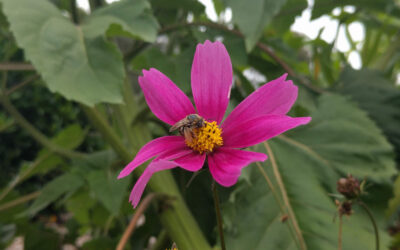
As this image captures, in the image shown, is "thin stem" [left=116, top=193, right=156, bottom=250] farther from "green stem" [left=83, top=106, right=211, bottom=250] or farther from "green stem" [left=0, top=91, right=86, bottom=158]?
"green stem" [left=0, top=91, right=86, bottom=158]

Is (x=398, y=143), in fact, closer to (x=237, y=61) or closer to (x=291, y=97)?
(x=237, y=61)

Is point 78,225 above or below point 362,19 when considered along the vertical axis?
below

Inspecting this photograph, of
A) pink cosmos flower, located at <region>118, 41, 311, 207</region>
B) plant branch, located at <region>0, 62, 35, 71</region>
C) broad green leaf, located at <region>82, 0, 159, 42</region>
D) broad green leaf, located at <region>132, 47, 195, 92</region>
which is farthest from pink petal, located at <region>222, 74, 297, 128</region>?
plant branch, located at <region>0, 62, 35, 71</region>

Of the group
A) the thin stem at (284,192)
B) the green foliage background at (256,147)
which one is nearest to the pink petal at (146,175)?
the green foliage background at (256,147)

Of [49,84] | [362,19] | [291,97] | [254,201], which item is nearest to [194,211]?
[254,201]

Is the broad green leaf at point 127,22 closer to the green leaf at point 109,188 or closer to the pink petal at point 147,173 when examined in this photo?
the green leaf at point 109,188

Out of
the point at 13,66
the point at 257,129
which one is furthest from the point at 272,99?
the point at 13,66
